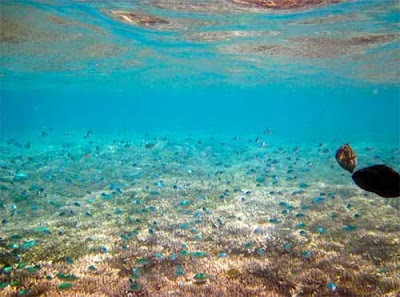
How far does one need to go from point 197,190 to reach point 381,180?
40.0ft

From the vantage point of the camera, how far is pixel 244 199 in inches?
547

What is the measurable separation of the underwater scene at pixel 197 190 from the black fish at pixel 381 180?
0.01m

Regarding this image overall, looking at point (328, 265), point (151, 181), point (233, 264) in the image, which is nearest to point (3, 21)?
point (151, 181)

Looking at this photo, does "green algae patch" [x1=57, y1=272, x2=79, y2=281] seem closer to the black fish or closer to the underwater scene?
the underwater scene

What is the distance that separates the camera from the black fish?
4.11m

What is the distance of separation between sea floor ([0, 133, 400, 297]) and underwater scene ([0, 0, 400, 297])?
6cm

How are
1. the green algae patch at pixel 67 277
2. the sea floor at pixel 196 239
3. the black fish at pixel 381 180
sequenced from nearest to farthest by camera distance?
the black fish at pixel 381 180
the green algae patch at pixel 67 277
the sea floor at pixel 196 239

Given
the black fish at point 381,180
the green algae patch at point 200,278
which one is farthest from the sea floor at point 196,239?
the black fish at point 381,180

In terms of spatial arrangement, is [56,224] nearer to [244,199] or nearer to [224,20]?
[244,199]

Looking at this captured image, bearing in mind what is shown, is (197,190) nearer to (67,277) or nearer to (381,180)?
(67,277)

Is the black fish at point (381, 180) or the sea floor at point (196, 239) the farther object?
the sea floor at point (196, 239)

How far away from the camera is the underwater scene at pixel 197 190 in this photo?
671cm

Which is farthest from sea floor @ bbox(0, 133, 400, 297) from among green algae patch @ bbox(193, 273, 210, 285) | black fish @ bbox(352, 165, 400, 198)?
black fish @ bbox(352, 165, 400, 198)

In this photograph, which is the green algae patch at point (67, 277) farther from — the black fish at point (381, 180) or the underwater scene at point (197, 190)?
the black fish at point (381, 180)
